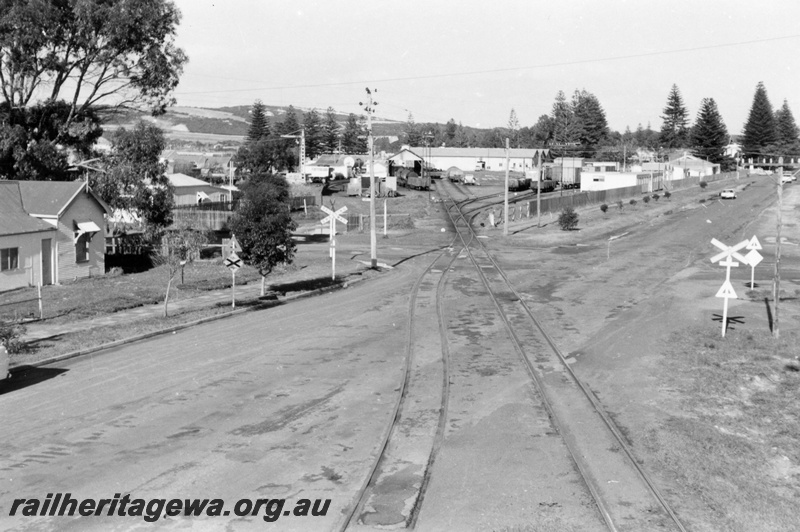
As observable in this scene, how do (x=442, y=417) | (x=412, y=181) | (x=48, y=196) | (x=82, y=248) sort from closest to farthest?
1. (x=442, y=417)
2. (x=48, y=196)
3. (x=82, y=248)
4. (x=412, y=181)

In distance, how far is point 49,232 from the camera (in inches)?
1419

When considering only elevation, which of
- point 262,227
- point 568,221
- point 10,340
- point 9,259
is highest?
point 262,227

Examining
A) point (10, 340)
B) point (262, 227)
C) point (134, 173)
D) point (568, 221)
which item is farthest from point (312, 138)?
point (10, 340)

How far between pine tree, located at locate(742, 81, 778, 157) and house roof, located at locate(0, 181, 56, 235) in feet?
547

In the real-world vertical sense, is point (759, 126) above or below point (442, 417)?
above

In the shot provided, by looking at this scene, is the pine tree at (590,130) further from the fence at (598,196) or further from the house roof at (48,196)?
the house roof at (48,196)

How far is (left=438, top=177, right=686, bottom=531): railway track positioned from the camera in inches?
430

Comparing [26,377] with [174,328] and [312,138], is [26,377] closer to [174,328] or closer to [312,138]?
[174,328]

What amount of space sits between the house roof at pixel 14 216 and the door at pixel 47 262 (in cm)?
72

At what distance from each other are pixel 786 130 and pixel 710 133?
38311 mm

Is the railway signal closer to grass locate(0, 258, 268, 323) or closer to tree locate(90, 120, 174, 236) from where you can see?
grass locate(0, 258, 268, 323)

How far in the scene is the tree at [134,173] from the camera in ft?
145

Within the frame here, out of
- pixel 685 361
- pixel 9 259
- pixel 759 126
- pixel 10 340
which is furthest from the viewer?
pixel 759 126

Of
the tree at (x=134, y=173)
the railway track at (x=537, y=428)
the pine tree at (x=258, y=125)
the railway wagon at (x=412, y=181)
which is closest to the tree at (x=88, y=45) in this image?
the tree at (x=134, y=173)
